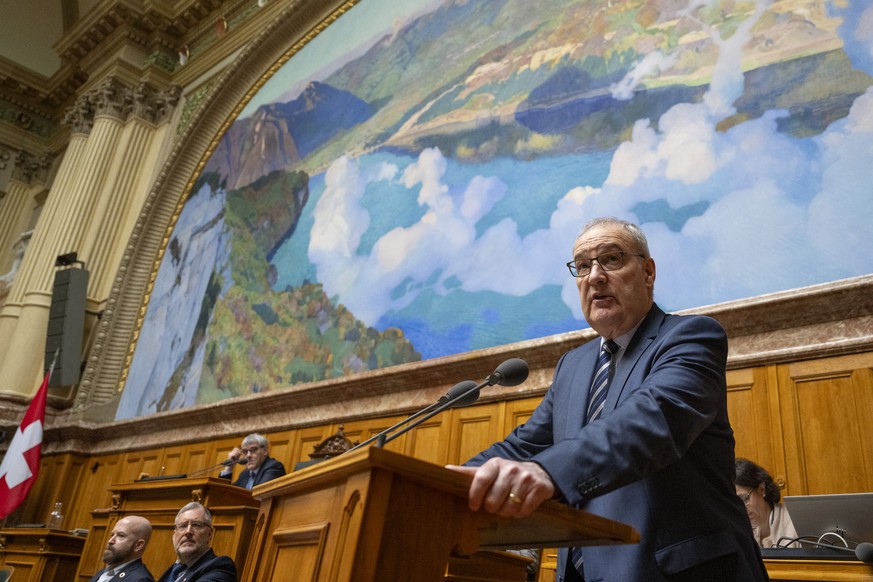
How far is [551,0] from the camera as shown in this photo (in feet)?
21.4

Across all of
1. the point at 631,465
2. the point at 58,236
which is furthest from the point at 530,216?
the point at 58,236

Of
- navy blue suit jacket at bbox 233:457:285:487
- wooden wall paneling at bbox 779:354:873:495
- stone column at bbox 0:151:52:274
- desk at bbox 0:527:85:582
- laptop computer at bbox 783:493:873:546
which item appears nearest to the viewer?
laptop computer at bbox 783:493:873:546

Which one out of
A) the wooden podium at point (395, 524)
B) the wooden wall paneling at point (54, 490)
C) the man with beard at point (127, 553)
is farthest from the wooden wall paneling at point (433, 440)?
the wooden wall paneling at point (54, 490)

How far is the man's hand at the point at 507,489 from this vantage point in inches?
46.5

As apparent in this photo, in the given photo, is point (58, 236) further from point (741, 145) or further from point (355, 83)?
point (741, 145)

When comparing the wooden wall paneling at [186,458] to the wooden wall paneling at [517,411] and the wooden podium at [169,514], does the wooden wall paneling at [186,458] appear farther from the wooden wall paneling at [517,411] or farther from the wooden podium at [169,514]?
the wooden wall paneling at [517,411]

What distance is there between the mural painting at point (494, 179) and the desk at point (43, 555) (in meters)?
2.10

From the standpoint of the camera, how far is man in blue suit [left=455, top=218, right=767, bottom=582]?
4.19 feet

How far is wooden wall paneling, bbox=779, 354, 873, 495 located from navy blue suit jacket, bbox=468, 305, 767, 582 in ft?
7.75

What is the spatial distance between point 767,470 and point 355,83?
614 centimetres

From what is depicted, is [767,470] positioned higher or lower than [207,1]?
lower

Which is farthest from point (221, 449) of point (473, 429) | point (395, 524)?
point (395, 524)

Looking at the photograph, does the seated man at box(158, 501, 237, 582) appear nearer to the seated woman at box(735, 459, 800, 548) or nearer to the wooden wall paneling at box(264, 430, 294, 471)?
the seated woman at box(735, 459, 800, 548)

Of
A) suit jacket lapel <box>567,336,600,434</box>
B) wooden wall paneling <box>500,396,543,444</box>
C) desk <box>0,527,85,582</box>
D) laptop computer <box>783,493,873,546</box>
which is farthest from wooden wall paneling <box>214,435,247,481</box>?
suit jacket lapel <box>567,336,600,434</box>
